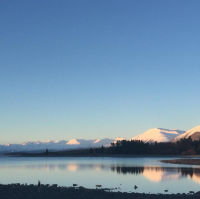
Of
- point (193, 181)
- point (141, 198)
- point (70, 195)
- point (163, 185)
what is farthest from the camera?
point (193, 181)

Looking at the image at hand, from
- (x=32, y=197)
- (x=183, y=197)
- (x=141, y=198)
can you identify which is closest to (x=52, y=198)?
(x=32, y=197)

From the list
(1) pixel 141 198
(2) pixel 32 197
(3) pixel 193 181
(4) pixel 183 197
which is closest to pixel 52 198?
(2) pixel 32 197

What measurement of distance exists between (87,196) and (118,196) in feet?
12.9

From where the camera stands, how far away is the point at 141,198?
1613 inches

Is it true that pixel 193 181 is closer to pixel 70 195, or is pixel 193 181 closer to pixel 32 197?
pixel 70 195

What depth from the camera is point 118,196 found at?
1693 inches

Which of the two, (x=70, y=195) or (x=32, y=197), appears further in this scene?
(x=70, y=195)

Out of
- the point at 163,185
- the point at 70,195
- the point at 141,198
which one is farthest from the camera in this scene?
the point at 163,185

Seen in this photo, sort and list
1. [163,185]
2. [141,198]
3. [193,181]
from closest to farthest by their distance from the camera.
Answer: [141,198]
[163,185]
[193,181]

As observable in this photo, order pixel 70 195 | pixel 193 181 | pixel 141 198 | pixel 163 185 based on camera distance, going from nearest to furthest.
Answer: pixel 141 198
pixel 70 195
pixel 163 185
pixel 193 181

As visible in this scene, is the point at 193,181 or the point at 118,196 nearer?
the point at 118,196

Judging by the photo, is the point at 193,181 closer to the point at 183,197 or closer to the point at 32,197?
the point at 183,197

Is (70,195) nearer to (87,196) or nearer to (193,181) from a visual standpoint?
(87,196)

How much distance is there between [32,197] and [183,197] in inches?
735
